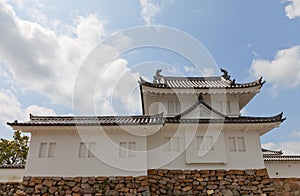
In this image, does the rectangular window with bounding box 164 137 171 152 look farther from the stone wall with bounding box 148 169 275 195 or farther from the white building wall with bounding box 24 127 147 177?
the white building wall with bounding box 24 127 147 177

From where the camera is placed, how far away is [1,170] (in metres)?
9.20

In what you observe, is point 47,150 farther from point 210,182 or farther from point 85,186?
point 210,182

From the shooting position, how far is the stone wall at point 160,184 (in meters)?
7.46

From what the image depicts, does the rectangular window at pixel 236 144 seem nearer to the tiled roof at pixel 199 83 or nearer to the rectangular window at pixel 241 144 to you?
the rectangular window at pixel 241 144

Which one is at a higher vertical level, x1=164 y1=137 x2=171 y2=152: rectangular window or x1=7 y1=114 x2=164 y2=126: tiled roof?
x1=7 y1=114 x2=164 y2=126: tiled roof

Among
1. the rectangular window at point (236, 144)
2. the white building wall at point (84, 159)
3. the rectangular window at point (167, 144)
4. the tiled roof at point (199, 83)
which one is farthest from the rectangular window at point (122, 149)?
the rectangular window at point (236, 144)

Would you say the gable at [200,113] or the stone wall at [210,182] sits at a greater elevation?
the gable at [200,113]

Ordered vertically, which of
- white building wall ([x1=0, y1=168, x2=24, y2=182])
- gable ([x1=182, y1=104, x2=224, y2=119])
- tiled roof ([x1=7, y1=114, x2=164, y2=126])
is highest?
gable ([x1=182, y1=104, x2=224, y2=119])

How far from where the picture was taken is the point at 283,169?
10.4 m

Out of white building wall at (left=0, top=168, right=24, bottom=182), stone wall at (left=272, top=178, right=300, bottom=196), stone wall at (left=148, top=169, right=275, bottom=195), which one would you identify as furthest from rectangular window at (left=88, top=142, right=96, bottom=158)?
stone wall at (left=272, top=178, right=300, bottom=196)

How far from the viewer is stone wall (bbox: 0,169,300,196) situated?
294 inches

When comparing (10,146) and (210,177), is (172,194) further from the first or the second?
(10,146)

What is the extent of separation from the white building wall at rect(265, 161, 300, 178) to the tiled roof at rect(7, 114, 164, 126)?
6127 mm

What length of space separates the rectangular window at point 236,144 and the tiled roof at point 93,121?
294 cm
